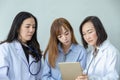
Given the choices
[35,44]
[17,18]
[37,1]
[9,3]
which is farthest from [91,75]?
[9,3]

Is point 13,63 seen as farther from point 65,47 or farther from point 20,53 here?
point 65,47

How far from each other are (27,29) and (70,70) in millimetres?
466

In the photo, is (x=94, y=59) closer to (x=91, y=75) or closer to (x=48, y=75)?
(x=91, y=75)

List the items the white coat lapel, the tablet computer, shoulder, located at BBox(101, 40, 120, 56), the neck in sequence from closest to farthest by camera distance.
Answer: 1. the tablet computer
2. shoulder, located at BBox(101, 40, 120, 56)
3. the white coat lapel
4. the neck

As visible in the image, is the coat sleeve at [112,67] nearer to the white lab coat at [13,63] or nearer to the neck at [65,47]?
the neck at [65,47]

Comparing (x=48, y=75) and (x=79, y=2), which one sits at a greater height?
(x=79, y=2)

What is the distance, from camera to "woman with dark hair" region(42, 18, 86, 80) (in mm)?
1769

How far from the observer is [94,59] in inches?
67.9

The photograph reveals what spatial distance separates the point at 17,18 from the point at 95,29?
0.59 metres

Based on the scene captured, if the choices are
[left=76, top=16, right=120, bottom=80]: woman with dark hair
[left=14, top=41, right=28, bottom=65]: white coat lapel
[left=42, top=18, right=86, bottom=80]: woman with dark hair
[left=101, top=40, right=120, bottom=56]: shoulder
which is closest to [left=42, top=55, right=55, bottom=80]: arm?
[left=42, top=18, right=86, bottom=80]: woman with dark hair

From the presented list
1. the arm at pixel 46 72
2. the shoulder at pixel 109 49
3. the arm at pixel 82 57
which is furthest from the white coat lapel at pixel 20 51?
the shoulder at pixel 109 49

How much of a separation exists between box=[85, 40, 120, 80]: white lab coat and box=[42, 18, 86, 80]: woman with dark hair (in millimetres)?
141

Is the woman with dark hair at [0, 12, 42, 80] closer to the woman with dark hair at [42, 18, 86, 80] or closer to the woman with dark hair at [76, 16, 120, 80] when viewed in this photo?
the woman with dark hair at [42, 18, 86, 80]

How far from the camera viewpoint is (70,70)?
155cm
